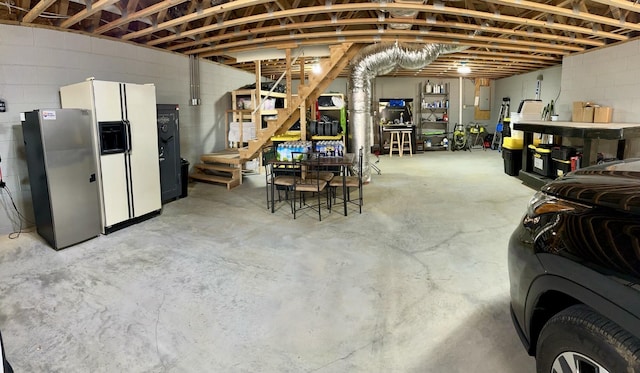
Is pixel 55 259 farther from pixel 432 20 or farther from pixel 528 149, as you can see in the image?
pixel 528 149

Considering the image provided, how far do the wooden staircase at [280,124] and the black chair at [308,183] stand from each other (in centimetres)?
107

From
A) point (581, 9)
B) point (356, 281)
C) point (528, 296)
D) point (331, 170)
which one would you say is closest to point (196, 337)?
point (356, 281)

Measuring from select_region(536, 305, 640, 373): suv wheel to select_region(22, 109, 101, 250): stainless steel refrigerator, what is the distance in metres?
4.44

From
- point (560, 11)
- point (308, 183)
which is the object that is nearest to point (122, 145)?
point (308, 183)

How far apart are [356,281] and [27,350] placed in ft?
7.40

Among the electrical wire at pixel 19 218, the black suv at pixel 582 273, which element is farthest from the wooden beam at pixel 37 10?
the black suv at pixel 582 273

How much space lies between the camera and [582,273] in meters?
1.32

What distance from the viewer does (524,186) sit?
6895mm

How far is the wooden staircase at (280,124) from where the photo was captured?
6426 millimetres

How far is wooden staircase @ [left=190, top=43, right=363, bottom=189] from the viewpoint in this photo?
6426 millimetres

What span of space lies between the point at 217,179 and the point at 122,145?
2624 mm

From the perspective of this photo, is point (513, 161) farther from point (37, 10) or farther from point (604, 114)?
point (37, 10)

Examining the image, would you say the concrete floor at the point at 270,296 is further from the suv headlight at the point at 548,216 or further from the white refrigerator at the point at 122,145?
the suv headlight at the point at 548,216

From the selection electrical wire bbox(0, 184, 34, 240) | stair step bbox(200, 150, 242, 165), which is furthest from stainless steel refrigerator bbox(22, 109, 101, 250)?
stair step bbox(200, 150, 242, 165)
